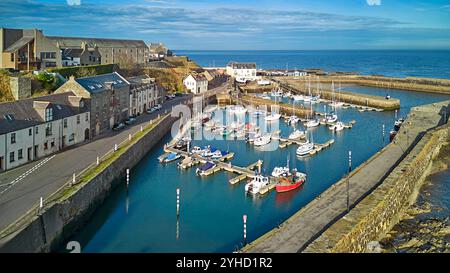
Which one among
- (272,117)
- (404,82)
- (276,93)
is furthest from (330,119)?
(404,82)

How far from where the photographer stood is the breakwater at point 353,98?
148 feet

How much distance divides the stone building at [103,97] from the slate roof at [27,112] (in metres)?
1.20

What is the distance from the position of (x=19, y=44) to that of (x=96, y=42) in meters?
20.3

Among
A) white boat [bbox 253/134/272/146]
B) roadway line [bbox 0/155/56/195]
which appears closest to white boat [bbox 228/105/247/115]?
white boat [bbox 253/134/272/146]

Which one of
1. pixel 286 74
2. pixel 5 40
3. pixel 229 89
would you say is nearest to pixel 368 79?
pixel 286 74

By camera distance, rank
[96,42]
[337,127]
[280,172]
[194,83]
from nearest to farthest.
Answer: [280,172] → [337,127] → [194,83] → [96,42]

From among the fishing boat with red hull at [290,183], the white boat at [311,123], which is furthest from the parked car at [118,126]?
the white boat at [311,123]

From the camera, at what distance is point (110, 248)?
14273 millimetres

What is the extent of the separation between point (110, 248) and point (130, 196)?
204 inches

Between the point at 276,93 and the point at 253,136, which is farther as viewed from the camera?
the point at 276,93

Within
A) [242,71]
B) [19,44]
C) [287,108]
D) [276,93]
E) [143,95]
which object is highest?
[242,71]

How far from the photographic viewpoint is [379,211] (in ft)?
44.1

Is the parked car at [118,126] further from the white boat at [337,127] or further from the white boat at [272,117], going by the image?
the white boat at [337,127]

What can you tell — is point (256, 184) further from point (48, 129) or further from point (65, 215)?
point (48, 129)
